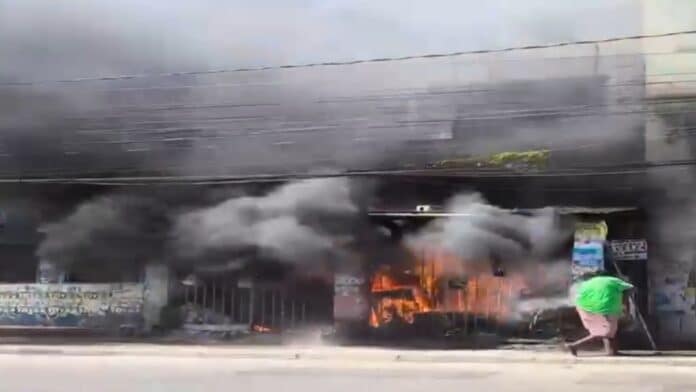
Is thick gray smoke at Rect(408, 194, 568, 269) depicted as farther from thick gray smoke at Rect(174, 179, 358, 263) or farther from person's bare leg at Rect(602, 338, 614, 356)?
person's bare leg at Rect(602, 338, 614, 356)

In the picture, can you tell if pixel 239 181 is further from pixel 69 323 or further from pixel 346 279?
pixel 69 323

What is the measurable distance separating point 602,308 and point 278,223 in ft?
25.0

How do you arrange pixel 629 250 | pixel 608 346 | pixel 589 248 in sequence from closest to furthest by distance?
pixel 608 346 → pixel 589 248 → pixel 629 250

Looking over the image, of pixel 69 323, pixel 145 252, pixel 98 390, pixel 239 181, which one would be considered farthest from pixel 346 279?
pixel 98 390

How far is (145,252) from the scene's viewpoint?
1938cm

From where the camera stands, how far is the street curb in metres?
13.4

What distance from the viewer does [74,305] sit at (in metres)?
19.2

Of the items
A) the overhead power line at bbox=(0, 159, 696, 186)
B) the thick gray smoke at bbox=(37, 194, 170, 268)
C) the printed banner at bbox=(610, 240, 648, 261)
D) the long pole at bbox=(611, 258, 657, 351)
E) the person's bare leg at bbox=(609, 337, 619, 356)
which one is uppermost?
the overhead power line at bbox=(0, 159, 696, 186)

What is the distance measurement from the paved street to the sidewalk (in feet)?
1.54

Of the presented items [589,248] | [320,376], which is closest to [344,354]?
[320,376]

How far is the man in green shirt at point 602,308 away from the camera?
1366cm

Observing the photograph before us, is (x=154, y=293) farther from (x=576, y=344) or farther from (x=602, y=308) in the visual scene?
(x=602, y=308)

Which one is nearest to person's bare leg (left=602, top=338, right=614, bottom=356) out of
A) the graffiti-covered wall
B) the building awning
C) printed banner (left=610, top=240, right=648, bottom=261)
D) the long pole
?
the long pole

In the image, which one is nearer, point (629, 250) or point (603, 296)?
point (603, 296)
